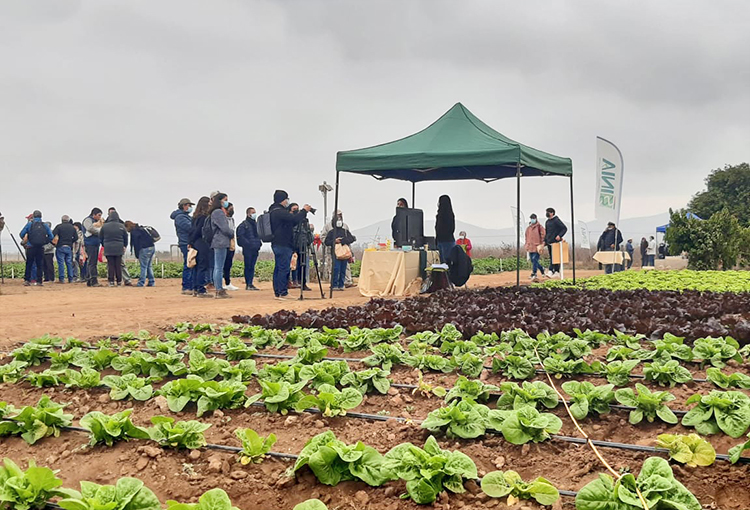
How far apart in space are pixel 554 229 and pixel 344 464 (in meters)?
14.5

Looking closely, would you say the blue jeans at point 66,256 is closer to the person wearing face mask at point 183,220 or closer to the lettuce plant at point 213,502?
the person wearing face mask at point 183,220

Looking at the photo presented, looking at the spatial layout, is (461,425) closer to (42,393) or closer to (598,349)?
(598,349)

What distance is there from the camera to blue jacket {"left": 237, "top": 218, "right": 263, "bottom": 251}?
47.7 feet

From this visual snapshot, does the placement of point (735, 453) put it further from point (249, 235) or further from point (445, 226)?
point (249, 235)

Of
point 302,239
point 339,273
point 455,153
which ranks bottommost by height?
point 339,273

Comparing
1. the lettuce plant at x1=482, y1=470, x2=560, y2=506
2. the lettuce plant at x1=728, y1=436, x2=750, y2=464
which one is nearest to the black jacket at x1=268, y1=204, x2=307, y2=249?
the lettuce plant at x1=482, y1=470, x2=560, y2=506

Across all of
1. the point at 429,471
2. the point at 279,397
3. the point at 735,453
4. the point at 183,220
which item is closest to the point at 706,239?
Answer: the point at 183,220

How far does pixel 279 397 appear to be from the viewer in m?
3.86

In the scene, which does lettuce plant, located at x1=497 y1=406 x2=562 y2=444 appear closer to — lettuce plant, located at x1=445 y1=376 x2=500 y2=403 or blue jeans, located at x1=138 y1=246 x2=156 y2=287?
lettuce plant, located at x1=445 y1=376 x2=500 y2=403

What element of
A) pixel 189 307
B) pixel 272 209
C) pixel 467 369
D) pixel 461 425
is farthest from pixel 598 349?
pixel 272 209

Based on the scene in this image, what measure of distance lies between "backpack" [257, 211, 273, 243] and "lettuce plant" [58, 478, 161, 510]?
10.5 m

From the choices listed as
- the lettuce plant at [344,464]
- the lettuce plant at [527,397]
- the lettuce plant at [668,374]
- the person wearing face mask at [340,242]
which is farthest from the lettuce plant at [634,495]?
the person wearing face mask at [340,242]

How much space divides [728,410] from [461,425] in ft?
4.47

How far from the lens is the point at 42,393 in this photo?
15.6ft
